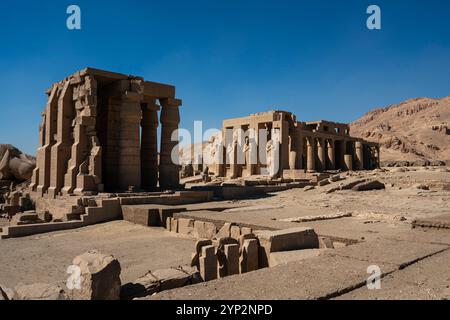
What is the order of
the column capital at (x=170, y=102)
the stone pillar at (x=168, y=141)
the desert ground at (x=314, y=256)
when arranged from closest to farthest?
1. the desert ground at (x=314, y=256)
2. the column capital at (x=170, y=102)
3. the stone pillar at (x=168, y=141)

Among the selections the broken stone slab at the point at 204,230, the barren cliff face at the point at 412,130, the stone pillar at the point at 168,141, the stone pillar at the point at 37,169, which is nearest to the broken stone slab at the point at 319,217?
the broken stone slab at the point at 204,230

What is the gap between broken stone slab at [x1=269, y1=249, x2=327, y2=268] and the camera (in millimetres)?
5305

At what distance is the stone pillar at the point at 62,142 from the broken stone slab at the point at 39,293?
1123 centimetres

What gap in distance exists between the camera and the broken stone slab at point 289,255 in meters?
5.30

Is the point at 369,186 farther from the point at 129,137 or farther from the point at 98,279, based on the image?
the point at 98,279

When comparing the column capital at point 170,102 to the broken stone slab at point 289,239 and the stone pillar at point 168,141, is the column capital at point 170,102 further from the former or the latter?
the broken stone slab at point 289,239

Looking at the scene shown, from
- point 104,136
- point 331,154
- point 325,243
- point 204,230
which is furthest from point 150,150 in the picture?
point 331,154

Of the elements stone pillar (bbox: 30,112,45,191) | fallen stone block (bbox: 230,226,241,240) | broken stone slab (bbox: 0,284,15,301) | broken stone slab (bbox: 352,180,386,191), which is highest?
stone pillar (bbox: 30,112,45,191)

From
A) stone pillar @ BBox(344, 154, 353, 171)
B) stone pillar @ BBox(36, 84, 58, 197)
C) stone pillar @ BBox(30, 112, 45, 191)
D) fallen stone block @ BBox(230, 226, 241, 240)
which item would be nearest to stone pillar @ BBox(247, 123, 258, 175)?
stone pillar @ BBox(344, 154, 353, 171)

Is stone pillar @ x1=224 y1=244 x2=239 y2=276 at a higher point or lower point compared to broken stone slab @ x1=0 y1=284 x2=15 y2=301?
lower

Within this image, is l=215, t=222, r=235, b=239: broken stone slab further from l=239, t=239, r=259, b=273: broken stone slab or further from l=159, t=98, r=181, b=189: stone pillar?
l=159, t=98, r=181, b=189: stone pillar

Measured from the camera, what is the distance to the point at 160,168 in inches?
637

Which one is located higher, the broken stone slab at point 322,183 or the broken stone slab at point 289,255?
the broken stone slab at point 322,183
